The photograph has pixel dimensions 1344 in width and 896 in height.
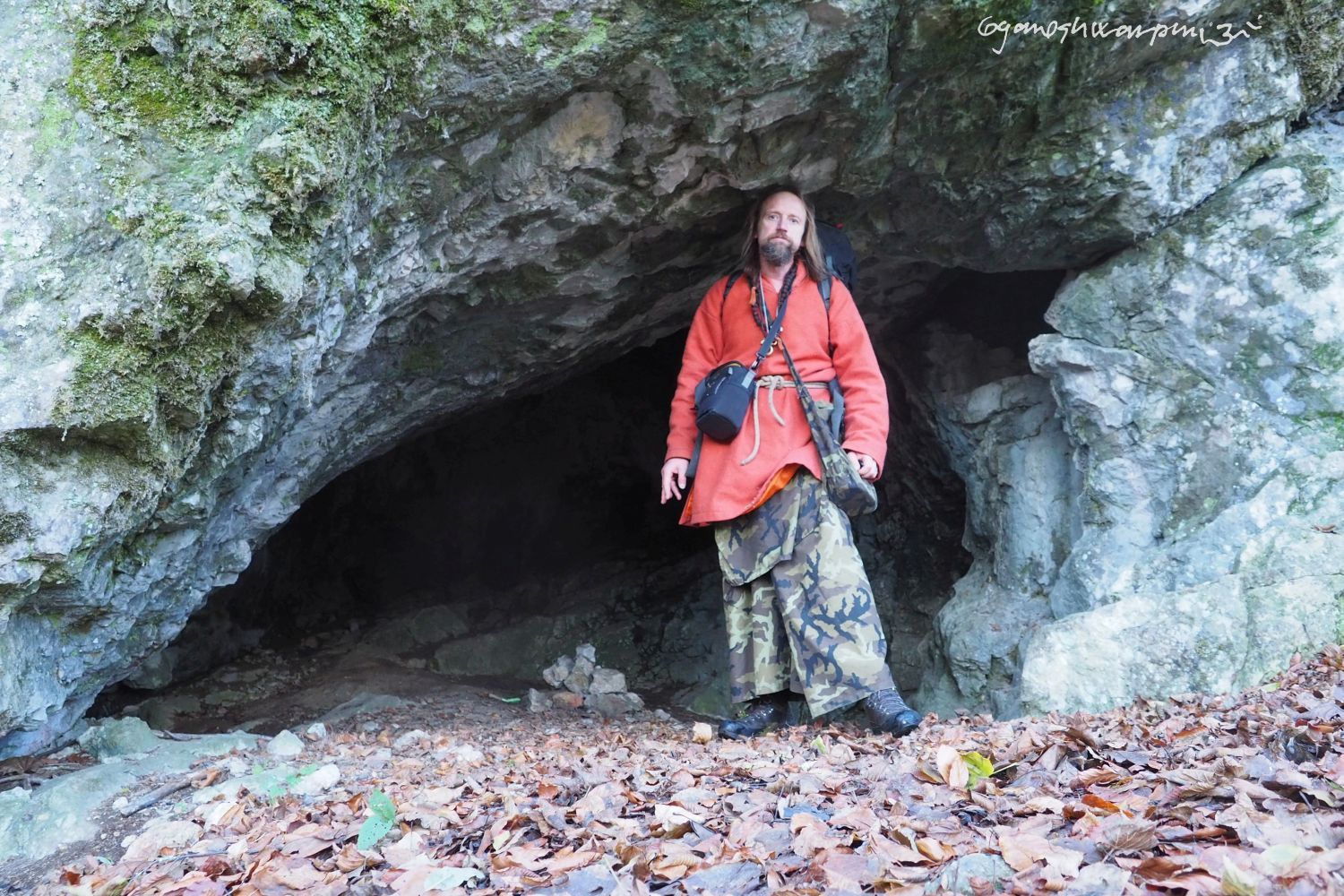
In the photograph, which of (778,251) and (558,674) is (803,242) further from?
(558,674)

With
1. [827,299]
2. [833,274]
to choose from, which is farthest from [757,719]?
[833,274]

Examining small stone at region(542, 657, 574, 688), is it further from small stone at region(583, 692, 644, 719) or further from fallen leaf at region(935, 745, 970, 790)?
fallen leaf at region(935, 745, 970, 790)

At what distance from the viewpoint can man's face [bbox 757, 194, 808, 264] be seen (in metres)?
3.73

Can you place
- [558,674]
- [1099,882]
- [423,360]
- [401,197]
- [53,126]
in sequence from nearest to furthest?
[1099,882]
[53,126]
[401,197]
[423,360]
[558,674]

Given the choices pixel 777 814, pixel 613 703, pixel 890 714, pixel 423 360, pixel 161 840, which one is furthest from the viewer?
pixel 613 703

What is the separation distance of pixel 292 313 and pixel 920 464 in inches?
145

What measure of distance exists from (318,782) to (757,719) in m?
1.68

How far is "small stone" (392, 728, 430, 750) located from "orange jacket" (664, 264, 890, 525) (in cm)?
130

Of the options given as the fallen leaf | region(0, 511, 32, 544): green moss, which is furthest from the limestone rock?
the fallen leaf

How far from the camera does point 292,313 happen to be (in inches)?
109

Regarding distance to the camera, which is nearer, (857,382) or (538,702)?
(857,382)

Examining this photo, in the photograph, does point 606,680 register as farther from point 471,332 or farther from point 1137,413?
point 1137,413

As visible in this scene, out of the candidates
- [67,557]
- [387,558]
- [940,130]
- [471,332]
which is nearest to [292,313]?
[67,557]

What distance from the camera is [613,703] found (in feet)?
16.7
